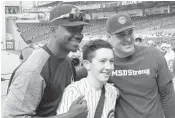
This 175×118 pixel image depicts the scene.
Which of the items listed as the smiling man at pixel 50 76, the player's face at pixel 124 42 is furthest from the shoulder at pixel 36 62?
the player's face at pixel 124 42

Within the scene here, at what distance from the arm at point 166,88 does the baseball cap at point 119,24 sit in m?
0.34

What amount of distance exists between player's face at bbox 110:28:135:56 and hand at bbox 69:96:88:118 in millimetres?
600

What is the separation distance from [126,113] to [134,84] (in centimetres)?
21

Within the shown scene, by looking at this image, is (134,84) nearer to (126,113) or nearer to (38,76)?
(126,113)

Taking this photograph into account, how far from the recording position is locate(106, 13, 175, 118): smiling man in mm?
2004

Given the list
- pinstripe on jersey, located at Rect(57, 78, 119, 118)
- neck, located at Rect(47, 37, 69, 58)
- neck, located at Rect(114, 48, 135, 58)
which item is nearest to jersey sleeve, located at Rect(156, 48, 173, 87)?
neck, located at Rect(114, 48, 135, 58)

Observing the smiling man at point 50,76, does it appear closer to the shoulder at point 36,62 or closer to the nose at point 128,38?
the shoulder at point 36,62

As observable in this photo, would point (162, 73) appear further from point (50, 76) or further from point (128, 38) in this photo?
point (50, 76)

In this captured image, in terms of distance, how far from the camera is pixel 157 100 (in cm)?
206

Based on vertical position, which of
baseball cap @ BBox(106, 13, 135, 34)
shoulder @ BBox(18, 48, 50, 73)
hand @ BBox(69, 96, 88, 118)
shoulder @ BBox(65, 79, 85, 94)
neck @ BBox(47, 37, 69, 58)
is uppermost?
baseball cap @ BBox(106, 13, 135, 34)

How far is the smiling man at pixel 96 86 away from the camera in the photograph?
1.63 metres

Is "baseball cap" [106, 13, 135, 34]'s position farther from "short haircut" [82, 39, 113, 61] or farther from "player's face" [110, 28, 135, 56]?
"short haircut" [82, 39, 113, 61]

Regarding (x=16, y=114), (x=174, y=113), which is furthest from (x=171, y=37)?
(x=16, y=114)

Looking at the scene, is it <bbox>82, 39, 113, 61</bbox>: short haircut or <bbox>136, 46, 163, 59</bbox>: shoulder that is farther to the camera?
<bbox>136, 46, 163, 59</bbox>: shoulder
